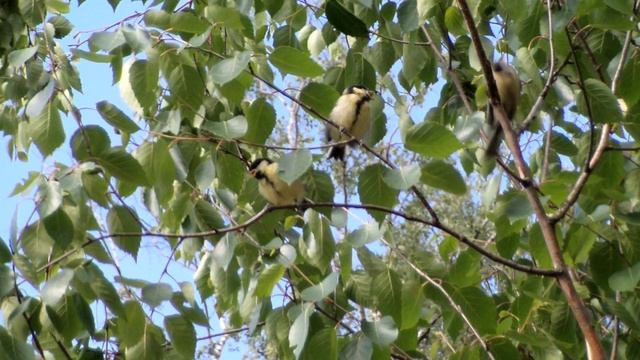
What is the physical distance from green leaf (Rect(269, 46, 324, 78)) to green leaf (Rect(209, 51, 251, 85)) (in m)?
0.07

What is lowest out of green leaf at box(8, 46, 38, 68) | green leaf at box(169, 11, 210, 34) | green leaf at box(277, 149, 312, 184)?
green leaf at box(277, 149, 312, 184)

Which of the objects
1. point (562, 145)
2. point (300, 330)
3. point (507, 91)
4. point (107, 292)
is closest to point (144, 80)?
point (107, 292)

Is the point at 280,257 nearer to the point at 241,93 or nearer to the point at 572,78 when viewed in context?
the point at 241,93

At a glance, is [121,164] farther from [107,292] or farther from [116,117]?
[107,292]

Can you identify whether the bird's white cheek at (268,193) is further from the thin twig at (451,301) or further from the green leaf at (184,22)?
the green leaf at (184,22)

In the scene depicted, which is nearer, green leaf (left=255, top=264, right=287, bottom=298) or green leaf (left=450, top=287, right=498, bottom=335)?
green leaf (left=255, top=264, right=287, bottom=298)

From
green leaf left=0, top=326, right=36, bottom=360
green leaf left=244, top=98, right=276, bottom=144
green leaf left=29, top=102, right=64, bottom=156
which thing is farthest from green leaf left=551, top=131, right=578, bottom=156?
green leaf left=0, top=326, right=36, bottom=360

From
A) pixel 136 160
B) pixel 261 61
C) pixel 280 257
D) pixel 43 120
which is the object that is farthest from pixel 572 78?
pixel 43 120

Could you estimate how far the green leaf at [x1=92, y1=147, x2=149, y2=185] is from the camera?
215 centimetres

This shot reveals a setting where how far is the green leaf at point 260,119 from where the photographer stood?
2.22m

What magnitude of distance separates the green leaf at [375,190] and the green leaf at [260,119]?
249mm

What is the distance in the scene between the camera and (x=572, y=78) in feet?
9.09

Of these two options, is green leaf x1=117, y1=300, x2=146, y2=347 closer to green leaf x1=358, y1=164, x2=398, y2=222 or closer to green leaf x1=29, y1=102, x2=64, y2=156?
green leaf x1=29, y1=102, x2=64, y2=156

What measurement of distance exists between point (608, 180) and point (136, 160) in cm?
120
